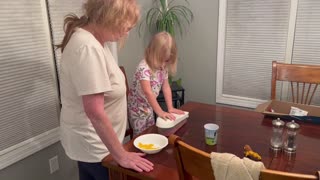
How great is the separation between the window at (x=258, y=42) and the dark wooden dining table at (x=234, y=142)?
0.99 m

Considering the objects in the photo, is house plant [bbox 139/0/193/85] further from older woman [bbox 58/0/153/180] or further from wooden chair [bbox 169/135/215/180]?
wooden chair [bbox 169/135/215/180]

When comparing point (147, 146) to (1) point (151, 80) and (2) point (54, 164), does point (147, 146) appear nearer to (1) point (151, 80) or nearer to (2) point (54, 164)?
(1) point (151, 80)

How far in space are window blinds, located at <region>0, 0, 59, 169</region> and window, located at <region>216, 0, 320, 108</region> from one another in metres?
1.60

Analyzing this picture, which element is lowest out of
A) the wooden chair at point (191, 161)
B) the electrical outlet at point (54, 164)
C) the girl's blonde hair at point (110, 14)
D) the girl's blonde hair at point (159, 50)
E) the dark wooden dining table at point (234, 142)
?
the electrical outlet at point (54, 164)

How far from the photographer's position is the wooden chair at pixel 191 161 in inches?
33.8

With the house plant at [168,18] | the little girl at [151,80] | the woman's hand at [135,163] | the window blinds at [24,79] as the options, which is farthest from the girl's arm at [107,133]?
the house plant at [168,18]

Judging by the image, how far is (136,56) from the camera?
284 cm

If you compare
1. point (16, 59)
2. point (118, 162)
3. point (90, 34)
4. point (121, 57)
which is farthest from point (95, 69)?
point (121, 57)

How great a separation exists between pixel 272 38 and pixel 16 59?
2042 mm

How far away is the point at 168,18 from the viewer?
2760 mm

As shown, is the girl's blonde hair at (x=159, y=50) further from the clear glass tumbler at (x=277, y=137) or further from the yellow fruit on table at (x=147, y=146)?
the clear glass tumbler at (x=277, y=137)

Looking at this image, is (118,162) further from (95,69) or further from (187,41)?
(187,41)

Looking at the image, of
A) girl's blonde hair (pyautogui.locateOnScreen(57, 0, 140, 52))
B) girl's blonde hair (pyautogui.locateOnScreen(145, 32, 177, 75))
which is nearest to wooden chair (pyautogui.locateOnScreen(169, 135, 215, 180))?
girl's blonde hair (pyautogui.locateOnScreen(57, 0, 140, 52))

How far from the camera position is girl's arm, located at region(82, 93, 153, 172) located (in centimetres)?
110
